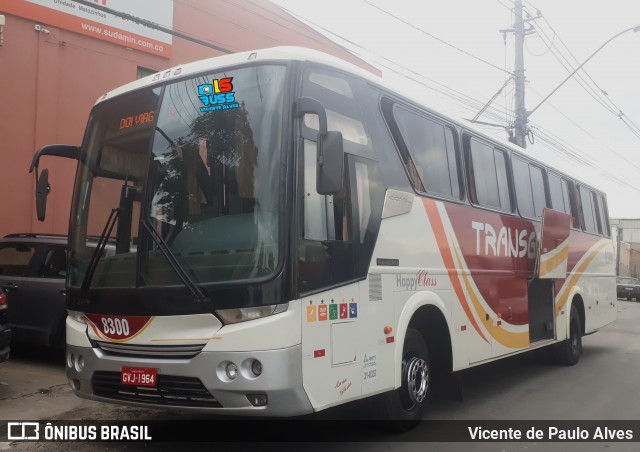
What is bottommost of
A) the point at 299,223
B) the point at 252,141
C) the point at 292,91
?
the point at 299,223

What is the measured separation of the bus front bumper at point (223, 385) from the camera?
175 inches

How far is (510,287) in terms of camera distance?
8.68m

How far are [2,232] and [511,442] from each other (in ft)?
32.4

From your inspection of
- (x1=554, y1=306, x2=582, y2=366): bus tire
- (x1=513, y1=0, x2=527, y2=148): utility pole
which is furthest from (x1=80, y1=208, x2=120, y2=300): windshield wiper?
(x1=513, y1=0, x2=527, y2=148): utility pole

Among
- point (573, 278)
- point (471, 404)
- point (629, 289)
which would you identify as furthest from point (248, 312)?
point (629, 289)

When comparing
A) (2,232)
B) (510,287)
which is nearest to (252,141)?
(510,287)

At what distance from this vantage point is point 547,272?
962 cm

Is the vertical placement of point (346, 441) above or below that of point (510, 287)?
below

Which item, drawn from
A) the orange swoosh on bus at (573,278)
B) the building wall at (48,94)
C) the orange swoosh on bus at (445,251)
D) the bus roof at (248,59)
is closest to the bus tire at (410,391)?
the orange swoosh on bus at (445,251)

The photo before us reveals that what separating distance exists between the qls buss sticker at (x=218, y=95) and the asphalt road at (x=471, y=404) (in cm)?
305

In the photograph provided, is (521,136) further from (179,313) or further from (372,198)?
(179,313)

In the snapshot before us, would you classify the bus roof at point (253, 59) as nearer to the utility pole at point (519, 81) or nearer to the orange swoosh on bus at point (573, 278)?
the orange swoosh on bus at point (573, 278)

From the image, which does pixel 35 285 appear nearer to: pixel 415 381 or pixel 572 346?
pixel 415 381

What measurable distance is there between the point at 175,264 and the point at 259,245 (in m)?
0.67
